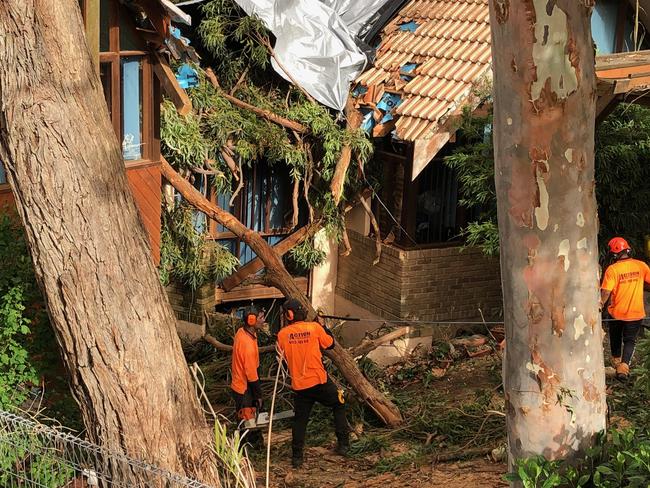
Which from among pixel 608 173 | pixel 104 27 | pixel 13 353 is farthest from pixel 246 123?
pixel 13 353

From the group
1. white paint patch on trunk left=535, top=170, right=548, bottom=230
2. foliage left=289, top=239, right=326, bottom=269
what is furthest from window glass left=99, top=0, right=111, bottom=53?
white paint patch on trunk left=535, top=170, right=548, bottom=230

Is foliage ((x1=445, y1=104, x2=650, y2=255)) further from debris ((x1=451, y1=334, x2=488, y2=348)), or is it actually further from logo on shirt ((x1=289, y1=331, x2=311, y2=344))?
logo on shirt ((x1=289, y1=331, x2=311, y2=344))

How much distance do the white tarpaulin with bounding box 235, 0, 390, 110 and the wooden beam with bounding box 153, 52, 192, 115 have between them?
1.80 metres

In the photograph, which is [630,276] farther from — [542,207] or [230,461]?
[542,207]

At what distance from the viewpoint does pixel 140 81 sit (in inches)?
488

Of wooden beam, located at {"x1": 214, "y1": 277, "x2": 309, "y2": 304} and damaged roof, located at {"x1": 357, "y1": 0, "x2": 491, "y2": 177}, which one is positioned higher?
damaged roof, located at {"x1": 357, "y1": 0, "x2": 491, "y2": 177}

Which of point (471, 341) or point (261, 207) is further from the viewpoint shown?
point (261, 207)

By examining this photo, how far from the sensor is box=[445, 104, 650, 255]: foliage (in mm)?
12453

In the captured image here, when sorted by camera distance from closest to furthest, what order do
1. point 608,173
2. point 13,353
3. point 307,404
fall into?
point 13,353 < point 307,404 < point 608,173

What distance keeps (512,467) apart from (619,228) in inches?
337

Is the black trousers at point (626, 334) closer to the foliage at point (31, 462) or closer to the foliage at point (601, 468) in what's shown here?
the foliage at point (601, 468)

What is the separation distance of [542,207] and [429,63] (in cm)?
908

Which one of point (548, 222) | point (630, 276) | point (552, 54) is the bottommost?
point (630, 276)

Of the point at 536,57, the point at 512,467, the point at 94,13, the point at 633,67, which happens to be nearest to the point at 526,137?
the point at 536,57
